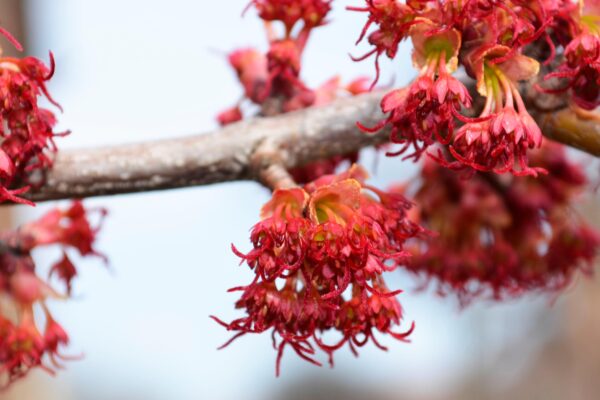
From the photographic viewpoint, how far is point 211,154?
186 cm

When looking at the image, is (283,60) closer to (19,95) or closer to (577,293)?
(19,95)

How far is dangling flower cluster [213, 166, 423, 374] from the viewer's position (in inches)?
56.1

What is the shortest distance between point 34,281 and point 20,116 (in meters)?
0.65

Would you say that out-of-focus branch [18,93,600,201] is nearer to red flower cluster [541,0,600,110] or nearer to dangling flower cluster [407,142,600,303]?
red flower cluster [541,0,600,110]

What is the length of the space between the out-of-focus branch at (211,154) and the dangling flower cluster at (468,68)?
314 millimetres

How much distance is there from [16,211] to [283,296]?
3349 mm

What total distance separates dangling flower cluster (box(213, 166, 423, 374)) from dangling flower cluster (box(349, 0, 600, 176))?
0.48ft

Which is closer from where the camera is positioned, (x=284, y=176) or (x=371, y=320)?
(x=371, y=320)

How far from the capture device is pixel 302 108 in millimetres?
2023

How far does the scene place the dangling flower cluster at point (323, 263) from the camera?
56.1 inches

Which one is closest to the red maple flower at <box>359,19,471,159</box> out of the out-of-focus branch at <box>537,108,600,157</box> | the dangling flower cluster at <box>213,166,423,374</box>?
the dangling flower cluster at <box>213,166,423,374</box>

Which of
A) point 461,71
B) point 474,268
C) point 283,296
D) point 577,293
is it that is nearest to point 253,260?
point 283,296

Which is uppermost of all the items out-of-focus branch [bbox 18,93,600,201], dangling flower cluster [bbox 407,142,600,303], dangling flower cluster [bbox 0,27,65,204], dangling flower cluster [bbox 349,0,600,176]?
dangling flower cluster [bbox 349,0,600,176]

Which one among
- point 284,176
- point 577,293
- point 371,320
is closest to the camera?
point 371,320
